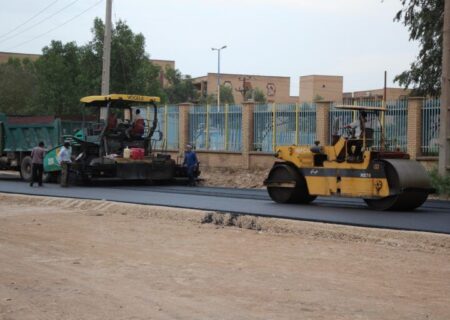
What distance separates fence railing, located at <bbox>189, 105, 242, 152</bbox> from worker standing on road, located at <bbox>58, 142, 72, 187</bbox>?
953 centimetres

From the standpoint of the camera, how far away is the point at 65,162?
21.2 metres

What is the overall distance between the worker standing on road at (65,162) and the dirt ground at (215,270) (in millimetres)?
6971

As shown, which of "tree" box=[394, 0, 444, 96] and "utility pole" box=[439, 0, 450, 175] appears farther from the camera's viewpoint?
"tree" box=[394, 0, 444, 96]

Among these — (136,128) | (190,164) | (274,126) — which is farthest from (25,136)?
(274,126)

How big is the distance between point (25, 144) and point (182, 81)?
52.3 meters

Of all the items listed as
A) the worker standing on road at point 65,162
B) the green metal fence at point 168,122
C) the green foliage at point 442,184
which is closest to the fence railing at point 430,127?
the green foliage at point 442,184

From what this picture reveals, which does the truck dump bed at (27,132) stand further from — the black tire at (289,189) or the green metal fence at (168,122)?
the black tire at (289,189)

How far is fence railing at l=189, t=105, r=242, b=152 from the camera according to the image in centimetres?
2944

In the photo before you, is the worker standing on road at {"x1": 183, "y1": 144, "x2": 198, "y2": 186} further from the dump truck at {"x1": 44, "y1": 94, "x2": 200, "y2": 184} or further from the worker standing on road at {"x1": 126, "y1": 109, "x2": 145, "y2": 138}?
the worker standing on road at {"x1": 126, "y1": 109, "x2": 145, "y2": 138}

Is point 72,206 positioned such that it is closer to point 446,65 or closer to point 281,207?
point 281,207

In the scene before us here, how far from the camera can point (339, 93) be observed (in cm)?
9156

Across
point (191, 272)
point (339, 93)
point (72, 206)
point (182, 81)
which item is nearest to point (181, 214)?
point (72, 206)

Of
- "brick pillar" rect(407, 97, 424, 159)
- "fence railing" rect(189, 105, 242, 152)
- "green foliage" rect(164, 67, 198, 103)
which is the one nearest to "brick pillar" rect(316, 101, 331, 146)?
"brick pillar" rect(407, 97, 424, 159)

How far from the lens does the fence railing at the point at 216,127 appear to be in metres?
29.4
